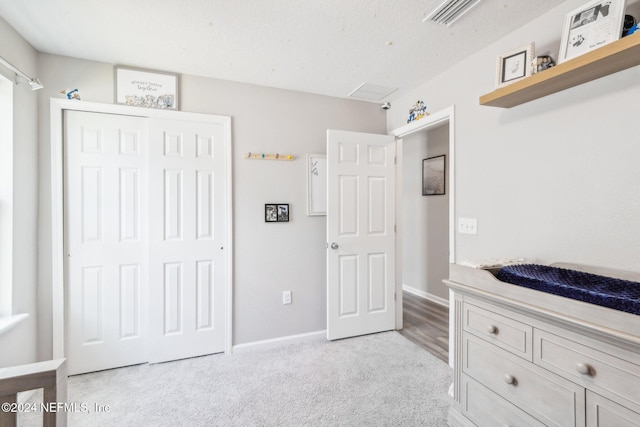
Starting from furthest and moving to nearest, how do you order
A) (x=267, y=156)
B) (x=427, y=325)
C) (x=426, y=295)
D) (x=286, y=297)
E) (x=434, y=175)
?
(x=426, y=295) < (x=434, y=175) < (x=427, y=325) < (x=286, y=297) < (x=267, y=156)

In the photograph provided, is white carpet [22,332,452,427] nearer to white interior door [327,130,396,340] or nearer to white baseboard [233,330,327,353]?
white baseboard [233,330,327,353]

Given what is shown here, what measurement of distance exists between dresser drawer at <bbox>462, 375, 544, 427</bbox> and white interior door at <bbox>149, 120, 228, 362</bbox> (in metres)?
1.94

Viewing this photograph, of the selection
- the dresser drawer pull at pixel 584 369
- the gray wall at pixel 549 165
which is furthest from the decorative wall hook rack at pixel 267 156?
the dresser drawer pull at pixel 584 369

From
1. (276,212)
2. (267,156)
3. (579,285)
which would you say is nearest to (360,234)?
(276,212)

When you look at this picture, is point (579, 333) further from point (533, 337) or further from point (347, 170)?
point (347, 170)

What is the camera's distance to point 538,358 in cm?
124

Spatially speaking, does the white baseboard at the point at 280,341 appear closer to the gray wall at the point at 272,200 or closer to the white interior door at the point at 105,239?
the gray wall at the point at 272,200

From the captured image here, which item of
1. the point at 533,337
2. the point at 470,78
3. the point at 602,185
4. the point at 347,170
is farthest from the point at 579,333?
the point at 347,170

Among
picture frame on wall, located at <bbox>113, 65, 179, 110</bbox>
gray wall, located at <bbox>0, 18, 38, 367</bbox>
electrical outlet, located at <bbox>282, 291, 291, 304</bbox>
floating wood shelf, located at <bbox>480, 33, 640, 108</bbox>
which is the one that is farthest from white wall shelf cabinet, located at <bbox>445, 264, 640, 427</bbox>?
gray wall, located at <bbox>0, 18, 38, 367</bbox>

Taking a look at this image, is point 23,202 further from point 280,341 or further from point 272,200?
point 280,341

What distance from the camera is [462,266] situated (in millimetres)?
1611

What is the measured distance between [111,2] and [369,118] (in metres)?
2.27

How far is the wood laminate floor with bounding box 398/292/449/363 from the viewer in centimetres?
267

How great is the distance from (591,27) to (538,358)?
1552 millimetres
